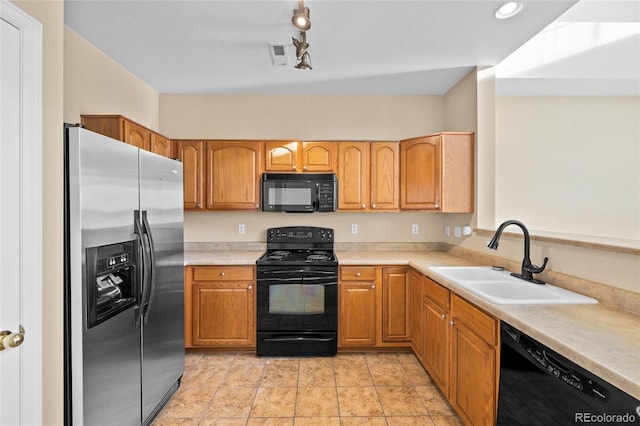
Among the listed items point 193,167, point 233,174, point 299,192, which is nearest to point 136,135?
point 193,167

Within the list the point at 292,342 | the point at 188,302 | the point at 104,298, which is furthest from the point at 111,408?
the point at 292,342

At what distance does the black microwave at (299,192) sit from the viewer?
123 inches

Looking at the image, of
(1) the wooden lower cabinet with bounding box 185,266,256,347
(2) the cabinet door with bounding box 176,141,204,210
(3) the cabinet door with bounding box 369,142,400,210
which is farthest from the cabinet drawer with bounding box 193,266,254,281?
(3) the cabinet door with bounding box 369,142,400,210

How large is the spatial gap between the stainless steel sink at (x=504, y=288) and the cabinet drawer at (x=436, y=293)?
0.33 feet

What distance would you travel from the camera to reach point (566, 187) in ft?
10.6

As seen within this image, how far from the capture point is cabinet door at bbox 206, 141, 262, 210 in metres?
3.17

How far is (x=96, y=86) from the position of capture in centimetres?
252

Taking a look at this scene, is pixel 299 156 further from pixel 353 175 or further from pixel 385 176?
pixel 385 176

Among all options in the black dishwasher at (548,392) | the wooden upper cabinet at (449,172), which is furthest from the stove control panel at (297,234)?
the black dishwasher at (548,392)

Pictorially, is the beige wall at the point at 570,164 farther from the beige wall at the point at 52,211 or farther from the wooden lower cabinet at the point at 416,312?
the beige wall at the point at 52,211

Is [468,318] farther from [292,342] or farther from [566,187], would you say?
[566,187]

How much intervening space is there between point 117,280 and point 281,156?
1916 mm

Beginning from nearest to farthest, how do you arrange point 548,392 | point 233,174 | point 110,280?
point 548,392 < point 110,280 < point 233,174
